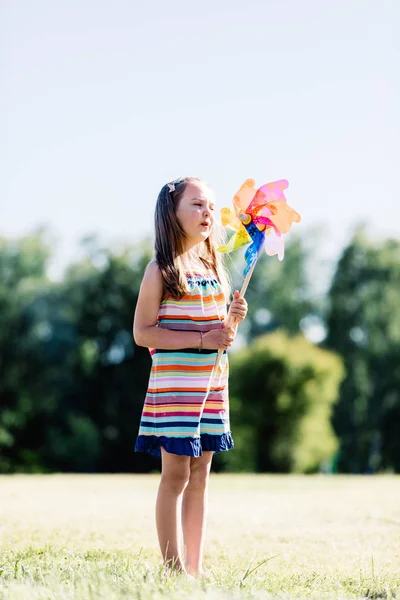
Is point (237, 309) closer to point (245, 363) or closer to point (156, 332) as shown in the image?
point (156, 332)

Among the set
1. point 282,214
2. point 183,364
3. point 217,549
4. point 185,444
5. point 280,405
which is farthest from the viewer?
point 280,405

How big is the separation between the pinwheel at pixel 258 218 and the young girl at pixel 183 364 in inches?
9.2

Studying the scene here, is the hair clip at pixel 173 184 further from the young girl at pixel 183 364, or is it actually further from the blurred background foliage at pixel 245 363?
the blurred background foliage at pixel 245 363

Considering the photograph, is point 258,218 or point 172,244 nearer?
point 172,244

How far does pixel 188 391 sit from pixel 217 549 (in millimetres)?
1603

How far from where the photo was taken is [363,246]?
109 feet

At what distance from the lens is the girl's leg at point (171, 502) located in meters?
3.70

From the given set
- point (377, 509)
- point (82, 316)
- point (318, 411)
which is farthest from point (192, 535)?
point (82, 316)

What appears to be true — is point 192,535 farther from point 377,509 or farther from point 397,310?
point 397,310

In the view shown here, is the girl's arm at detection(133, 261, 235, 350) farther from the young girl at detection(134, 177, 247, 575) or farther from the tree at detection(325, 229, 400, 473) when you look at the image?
the tree at detection(325, 229, 400, 473)

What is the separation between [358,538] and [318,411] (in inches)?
803

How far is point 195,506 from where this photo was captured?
3.92 m

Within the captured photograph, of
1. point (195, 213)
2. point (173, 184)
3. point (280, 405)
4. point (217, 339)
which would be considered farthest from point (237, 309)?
point (280, 405)

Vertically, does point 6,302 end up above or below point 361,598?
above
